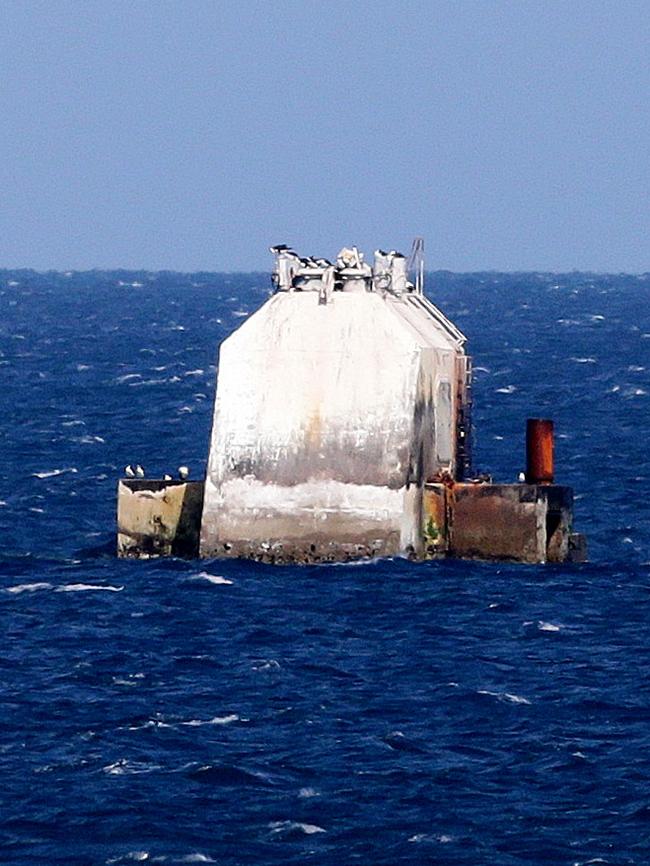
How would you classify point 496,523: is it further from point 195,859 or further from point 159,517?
point 195,859

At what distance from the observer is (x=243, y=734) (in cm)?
2830

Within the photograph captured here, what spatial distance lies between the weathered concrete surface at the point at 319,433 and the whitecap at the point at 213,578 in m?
0.76

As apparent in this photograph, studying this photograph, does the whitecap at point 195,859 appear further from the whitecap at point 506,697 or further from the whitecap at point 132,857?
the whitecap at point 506,697

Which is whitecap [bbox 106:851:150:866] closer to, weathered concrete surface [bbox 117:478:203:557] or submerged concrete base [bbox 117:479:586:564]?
submerged concrete base [bbox 117:479:586:564]

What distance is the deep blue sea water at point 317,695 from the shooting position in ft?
80.2

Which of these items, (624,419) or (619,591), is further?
(624,419)

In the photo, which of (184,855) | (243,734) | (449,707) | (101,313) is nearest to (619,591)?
(449,707)

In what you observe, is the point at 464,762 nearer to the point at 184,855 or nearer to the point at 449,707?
the point at 449,707

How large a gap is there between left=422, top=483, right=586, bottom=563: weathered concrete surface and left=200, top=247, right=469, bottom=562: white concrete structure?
1.20 feet

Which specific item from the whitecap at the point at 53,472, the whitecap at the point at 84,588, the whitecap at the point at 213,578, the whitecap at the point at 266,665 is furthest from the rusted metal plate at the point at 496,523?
the whitecap at the point at 53,472

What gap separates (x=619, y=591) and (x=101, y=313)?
84287 mm

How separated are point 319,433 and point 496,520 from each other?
332 centimetres

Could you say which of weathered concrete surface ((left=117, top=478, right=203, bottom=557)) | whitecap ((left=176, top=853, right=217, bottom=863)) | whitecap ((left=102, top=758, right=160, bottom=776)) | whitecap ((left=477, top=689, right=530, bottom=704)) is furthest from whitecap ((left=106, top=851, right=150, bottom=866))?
weathered concrete surface ((left=117, top=478, right=203, bottom=557))

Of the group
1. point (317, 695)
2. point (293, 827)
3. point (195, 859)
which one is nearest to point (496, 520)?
point (317, 695)
